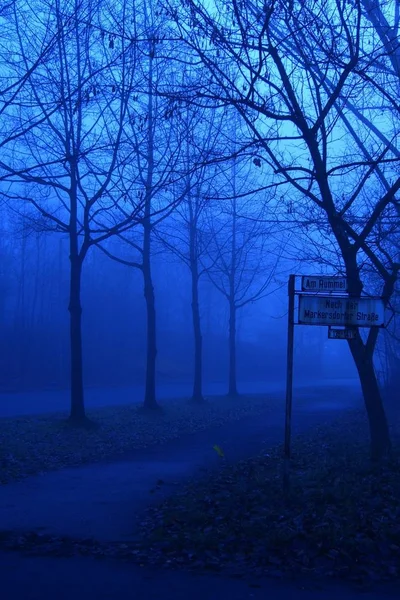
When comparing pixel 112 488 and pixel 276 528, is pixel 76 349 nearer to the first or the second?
pixel 112 488

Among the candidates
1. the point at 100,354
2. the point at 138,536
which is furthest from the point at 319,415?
the point at 100,354

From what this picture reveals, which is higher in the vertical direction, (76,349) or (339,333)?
(339,333)

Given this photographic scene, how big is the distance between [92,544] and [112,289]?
5860 cm

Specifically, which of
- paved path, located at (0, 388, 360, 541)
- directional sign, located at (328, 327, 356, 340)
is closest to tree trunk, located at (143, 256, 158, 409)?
paved path, located at (0, 388, 360, 541)

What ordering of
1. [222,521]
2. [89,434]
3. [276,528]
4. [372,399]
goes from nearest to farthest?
[276,528]
[222,521]
[372,399]
[89,434]

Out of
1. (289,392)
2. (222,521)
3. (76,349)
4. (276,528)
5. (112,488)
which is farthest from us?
(76,349)

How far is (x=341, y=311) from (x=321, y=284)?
0.43m

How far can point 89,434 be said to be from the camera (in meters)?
17.6

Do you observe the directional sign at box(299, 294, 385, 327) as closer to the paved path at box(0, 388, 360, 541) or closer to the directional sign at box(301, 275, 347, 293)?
the directional sign at box(301, 275, 347, 293)

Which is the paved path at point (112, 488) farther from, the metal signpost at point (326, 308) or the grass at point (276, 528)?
the metal signpost at point (326, 308)

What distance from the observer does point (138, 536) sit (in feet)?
26.0

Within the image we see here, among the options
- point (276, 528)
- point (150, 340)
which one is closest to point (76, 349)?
point (150, 340)

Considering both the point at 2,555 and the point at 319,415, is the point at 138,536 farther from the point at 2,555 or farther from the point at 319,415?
the point at 319,415

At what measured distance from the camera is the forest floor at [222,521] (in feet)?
22.0
